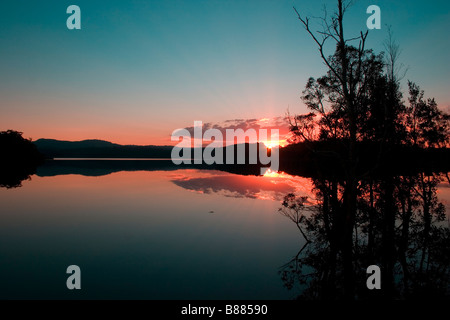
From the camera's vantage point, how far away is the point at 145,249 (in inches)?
609

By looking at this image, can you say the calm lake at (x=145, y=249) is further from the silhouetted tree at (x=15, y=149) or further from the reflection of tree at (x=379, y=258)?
the silhouetted tree at (x=15, y=149)

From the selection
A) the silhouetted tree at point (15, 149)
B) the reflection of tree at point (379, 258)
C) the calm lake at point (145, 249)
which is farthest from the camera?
the silhouetted tree at point (15, 149)

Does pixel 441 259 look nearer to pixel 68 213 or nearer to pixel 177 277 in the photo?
pixel 177 277

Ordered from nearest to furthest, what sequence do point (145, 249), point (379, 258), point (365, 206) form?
1. point (379, 258)
2. point (145, 249)
3. point (365, 206)

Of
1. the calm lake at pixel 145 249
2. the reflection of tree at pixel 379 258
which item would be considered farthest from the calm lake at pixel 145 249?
the reflection of tree at pixel 379 258

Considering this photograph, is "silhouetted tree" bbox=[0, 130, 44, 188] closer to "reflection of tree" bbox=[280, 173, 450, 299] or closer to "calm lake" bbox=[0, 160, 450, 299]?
"calm lake" bbox=[0, 160, 450, 299]

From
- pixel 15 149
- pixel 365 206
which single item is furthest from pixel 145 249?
pixel 15 149

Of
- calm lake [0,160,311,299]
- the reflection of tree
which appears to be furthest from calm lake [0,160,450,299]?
the reflection of tree

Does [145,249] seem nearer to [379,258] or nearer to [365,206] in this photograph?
[379,258]

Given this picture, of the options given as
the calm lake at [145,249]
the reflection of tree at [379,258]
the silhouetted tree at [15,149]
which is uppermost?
the silhouetted tree at [15,149]

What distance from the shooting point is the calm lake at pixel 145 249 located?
35.8ft

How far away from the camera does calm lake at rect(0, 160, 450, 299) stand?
10922 millimetres

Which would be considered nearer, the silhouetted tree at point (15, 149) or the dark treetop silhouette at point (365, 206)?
the dark treetop silhouette at point (365, 206)
